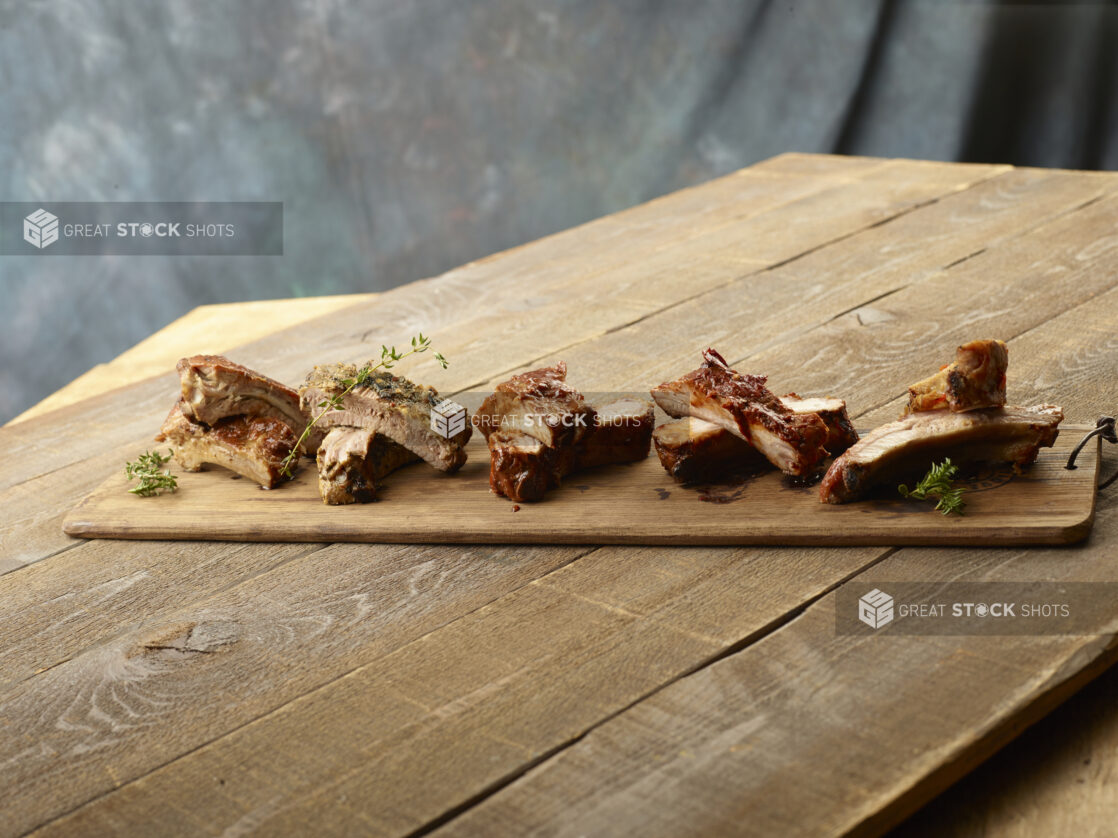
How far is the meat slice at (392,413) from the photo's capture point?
205cm

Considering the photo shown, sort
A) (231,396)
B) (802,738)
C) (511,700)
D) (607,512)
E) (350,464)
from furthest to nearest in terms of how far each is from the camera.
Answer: (231,396), (350,464), (607,512), (511,700), (802,738)

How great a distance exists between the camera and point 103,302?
619 centimetres

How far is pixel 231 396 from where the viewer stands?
2145mm

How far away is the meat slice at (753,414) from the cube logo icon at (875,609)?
31cm

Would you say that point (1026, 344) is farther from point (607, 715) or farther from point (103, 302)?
point (103, 302)

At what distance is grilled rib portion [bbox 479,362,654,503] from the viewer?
1950 millimetres

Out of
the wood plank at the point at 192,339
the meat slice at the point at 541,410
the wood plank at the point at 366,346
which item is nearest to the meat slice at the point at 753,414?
the meat slice at the point at 541,410

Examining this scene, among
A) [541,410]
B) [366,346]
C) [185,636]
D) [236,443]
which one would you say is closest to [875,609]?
[541,410]

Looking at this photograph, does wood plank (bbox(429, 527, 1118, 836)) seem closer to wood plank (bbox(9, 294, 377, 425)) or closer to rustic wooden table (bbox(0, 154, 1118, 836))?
rustic wooden table (bbox(0, 154, 1118, 836))

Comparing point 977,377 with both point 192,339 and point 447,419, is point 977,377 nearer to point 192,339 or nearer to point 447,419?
point 447,419

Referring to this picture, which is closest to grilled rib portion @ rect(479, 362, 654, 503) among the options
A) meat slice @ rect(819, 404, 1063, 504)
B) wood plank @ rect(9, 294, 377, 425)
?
meat slice @ rect(819, 404, 1063, 504)

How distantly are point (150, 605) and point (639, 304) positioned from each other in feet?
5.27

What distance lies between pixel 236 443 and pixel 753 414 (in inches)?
36.2

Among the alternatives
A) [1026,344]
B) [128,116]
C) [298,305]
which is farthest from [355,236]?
[1026,344]
